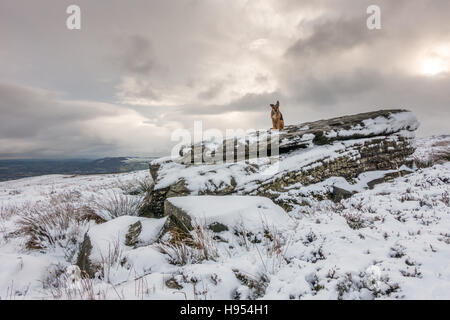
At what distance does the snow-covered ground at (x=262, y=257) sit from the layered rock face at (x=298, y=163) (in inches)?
52.6

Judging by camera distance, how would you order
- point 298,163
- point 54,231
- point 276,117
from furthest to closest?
point 276,117, point 298,163, point 54,231

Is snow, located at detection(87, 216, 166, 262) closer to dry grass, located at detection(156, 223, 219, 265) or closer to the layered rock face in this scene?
dry grass, located at detection(156, 223, 219, 265)

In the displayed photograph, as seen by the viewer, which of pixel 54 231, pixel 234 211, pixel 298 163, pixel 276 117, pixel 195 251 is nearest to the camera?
pixel 195 251

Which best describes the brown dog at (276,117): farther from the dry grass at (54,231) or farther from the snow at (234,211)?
the dry grass at (54,231)

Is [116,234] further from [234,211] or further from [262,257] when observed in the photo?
[262,257]

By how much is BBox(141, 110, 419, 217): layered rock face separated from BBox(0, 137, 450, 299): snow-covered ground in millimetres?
1335

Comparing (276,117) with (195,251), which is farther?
(276,117)

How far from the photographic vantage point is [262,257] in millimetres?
2848

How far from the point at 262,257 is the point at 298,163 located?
14.0ft

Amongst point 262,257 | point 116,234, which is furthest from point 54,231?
point 262,257

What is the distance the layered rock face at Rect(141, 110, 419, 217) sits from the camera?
19.9 ft

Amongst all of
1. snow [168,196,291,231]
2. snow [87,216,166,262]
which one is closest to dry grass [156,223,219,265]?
snow [168,196,291,231]
